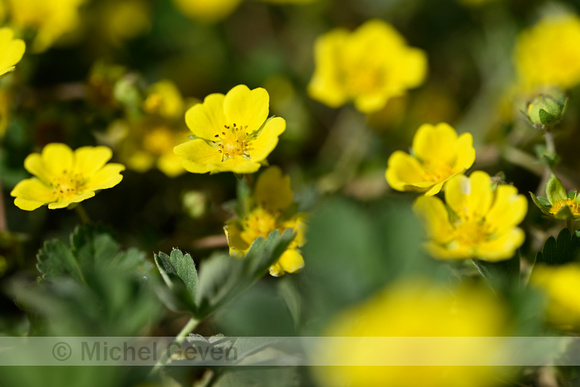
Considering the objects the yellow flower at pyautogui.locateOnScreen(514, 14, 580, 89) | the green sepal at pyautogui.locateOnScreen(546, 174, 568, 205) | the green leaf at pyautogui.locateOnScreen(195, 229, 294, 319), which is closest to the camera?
the green leaf at pyautogui.locateOnScreen(195, 229, 294, 319)

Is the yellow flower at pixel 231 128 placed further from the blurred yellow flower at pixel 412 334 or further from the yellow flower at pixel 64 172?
the blurred yellow flower at pixel 412 334

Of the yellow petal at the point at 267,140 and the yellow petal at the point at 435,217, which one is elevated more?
the yellow petal at the point at 267,140

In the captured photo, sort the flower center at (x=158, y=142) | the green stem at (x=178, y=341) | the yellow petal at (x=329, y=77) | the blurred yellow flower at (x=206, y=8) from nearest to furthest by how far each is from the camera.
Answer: the green stem at (x=178, y=341), the flower center at (x=158, y=142), the yellow petal at (x=329, y=77), the blurred yellow flower at (x=206, y=8)

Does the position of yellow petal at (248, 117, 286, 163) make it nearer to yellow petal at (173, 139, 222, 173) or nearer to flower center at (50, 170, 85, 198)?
yellow petal at (173, 139, 222, 173)

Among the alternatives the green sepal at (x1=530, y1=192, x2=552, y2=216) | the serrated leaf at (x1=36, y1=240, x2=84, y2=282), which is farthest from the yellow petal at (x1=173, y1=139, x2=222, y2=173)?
the green sepal at (x1=530, y1=192, x2=552, y2=216)

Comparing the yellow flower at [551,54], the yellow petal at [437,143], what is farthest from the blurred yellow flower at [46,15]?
the yellow flower at [551,54]

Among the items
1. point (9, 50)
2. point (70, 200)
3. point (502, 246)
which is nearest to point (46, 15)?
point (9, 50)

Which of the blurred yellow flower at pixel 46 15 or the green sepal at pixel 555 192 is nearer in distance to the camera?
the green sepal at pixel 555 192

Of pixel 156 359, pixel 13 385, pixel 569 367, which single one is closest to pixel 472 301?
pixel 569 367
